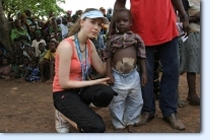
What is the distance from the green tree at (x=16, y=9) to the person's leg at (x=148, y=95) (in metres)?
4.05

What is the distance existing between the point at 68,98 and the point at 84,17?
25.8 inches

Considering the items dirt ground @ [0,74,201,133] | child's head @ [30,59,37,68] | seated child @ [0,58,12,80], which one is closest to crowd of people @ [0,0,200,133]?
dirt ground @ [0,74,201,133]

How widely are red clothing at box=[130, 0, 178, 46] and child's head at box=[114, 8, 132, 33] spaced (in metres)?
0.13

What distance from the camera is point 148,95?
3045mm

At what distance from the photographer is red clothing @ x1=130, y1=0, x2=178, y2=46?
285cm

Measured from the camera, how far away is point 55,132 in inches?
117

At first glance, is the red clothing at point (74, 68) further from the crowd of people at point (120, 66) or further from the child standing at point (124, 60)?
the child standing at point (124, 60)

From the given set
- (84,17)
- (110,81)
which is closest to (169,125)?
(110,81)

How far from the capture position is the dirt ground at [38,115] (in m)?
3.04

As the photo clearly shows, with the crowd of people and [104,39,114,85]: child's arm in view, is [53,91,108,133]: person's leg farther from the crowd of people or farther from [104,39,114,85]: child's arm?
[104,39,114,85]: child's arm

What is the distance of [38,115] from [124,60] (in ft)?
4.13

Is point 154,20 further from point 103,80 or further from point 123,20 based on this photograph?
point 103,80

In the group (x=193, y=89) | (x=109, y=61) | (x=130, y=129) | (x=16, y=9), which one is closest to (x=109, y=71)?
(x=109, y=61)

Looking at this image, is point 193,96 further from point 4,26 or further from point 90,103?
point 4,26
